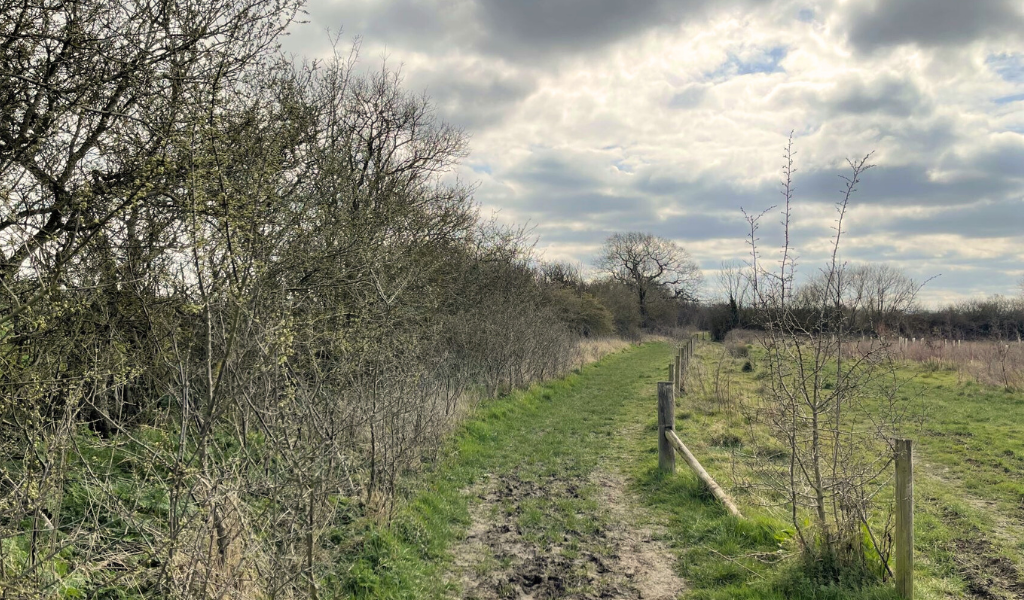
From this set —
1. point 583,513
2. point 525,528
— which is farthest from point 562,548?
point 583,513

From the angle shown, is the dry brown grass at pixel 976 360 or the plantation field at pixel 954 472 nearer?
the plantation field at pixel 954 472

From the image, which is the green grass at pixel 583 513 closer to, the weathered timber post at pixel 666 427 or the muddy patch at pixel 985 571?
the weathered timber post at pixel 666 427

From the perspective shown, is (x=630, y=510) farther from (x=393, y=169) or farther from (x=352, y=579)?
(x=393, y=169)

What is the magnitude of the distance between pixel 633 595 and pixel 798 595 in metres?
1.18

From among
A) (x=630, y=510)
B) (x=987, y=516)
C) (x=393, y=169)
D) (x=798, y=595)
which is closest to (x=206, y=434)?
(x=798, y=595)

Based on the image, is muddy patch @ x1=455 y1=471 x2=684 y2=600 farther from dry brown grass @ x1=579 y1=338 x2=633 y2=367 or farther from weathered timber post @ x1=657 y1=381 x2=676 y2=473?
dry brown grass @ x1=579 y1=338 x2=633 y2=367

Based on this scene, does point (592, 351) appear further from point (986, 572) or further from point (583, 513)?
point (986, 572)

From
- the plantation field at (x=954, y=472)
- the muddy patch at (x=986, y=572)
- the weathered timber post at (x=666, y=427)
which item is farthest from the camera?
the weathered timber post at (x=666, y=427)

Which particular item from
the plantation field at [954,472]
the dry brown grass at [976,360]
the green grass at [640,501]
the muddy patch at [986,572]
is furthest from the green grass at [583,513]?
the dry brown grass at [976,360]

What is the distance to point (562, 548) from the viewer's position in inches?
218

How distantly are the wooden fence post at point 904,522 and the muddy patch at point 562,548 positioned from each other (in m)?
1.55

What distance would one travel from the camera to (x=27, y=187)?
4609 mm

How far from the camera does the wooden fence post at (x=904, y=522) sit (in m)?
3.93

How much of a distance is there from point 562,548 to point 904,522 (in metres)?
2.82
